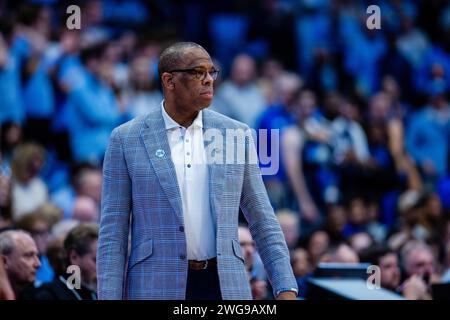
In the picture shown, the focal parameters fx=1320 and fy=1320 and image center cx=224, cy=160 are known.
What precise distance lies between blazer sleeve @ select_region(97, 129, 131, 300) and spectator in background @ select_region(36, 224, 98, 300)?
63.2 inches

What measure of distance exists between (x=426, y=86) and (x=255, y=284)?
25.2 ft

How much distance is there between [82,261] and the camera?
724cm

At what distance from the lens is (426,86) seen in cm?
1494

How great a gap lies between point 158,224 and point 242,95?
7.70 meters

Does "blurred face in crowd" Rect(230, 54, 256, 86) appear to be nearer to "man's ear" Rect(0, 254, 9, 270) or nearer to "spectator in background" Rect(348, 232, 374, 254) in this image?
"spectator in background" Rect(348, 232, 374, 254)

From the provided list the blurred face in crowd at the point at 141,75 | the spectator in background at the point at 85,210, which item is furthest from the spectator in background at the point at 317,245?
the blurred face in crowd at the point at 141,75

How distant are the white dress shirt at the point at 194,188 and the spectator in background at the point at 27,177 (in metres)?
5.22

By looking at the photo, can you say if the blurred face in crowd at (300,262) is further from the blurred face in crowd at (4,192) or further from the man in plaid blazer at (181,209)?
the man in plaid blazer at (181,209)

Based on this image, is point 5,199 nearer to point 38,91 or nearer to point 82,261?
point 38,91

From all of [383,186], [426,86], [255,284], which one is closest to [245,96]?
[383,186]

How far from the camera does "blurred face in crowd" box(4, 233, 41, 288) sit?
284 inches

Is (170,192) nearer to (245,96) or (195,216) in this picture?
(195,216)

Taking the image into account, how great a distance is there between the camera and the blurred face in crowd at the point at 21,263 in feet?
23.7

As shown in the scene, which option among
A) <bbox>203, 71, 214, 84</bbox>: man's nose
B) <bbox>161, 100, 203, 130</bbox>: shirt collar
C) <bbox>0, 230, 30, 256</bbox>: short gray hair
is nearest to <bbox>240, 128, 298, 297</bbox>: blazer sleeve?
<bbox>161, 100, 203, 130</bbox>: shirt collar
